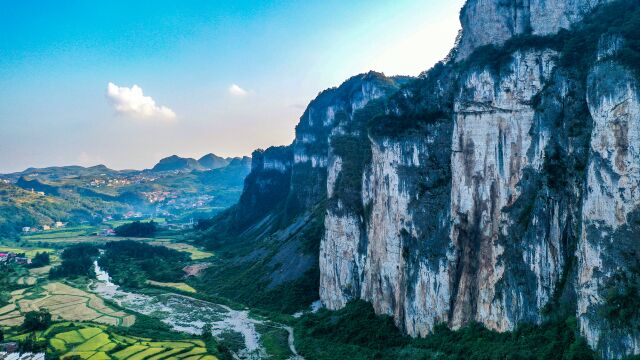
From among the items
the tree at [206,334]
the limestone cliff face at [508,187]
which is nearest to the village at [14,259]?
the tree at [206,334]

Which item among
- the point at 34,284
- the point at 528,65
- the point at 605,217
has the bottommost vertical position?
the point at 34,284

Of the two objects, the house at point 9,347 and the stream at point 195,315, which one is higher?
the house at point 9,347

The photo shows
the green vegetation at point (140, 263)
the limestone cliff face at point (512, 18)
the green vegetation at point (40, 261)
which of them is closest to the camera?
the limestone cliff face at point (512, 18)

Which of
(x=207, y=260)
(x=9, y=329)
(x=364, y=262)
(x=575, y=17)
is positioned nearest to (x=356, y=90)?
(x=207, y=260)

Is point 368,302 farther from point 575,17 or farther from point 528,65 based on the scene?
point 575,17

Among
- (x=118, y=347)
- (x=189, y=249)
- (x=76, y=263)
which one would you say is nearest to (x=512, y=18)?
(x=118, y=347)

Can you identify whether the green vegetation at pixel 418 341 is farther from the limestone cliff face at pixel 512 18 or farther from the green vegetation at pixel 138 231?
the green vegetation at pixel 138 231
